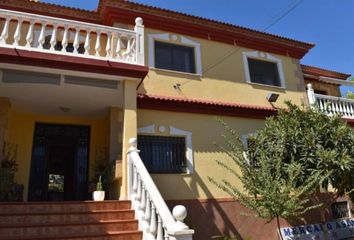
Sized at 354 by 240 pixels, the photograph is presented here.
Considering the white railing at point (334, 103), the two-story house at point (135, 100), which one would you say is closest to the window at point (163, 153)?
the two-story house at point (135, 100)

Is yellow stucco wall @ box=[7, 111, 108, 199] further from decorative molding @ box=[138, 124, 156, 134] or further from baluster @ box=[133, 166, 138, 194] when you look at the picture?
baluster @ box=[133, 166, 138, 194]

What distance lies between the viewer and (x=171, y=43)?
10469 millimetres

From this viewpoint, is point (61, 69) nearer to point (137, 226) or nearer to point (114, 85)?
point (114, 85)

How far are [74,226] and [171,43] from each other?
702 centimetres

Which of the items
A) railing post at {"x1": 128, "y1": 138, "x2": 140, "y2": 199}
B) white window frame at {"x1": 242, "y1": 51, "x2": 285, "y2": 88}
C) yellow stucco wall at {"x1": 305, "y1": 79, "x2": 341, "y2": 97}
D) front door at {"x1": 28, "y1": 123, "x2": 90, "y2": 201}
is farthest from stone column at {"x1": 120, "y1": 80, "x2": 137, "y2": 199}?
yellow stucco wall at {"x1": 305, "y1": 79, "x2": 341, "y2": 97}

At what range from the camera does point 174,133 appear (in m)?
9.13

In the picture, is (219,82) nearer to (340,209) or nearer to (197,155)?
(197,155)

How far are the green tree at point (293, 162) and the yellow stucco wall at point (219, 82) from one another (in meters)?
2.34

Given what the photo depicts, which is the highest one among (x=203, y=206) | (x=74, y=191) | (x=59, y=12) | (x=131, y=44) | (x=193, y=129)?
(x=59, y=12)

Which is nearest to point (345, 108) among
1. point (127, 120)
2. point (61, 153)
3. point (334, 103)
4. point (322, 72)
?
point (334, 103)

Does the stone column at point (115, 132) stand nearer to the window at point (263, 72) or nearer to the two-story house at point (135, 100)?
the two-story house at point (135, 100)

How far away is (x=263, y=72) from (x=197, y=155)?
4848 mm

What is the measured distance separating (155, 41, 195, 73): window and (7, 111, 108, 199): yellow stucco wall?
8.91 feet

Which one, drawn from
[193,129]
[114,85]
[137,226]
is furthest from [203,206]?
[114,85]
